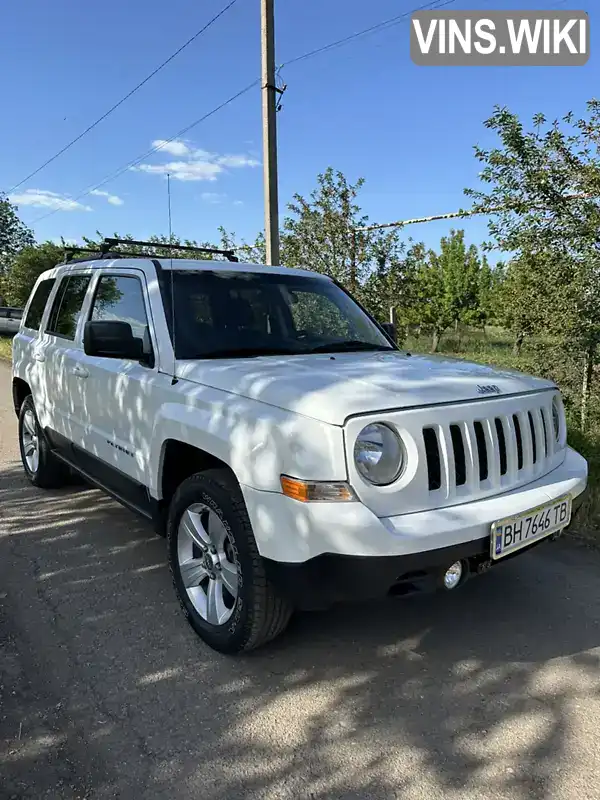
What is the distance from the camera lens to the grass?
60.5 ft

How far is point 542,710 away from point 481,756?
1.41ft

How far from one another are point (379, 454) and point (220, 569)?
1.07 meters

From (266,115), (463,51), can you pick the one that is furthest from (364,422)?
(266,115)

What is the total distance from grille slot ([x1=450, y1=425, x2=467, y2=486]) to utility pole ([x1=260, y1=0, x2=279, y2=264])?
684 centimetres

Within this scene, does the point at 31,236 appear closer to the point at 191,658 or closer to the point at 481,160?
the point at 481,160

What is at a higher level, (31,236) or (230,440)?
(31,236)

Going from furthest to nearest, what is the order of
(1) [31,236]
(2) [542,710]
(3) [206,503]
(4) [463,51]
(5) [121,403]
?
(1) [31,236] < (4) [463,51] < (5) [121,403] < (3) [206,503] < (2) [542,710]

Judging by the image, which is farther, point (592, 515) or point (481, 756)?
point (592, 515)

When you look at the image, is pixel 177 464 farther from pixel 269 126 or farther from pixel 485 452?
pixel 269 126

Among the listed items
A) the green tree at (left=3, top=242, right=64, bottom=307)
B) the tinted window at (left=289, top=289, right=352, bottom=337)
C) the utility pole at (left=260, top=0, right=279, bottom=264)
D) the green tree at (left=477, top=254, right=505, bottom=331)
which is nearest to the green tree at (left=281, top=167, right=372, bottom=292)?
the utility pole at (left=260, top=0, right=279, bottom=264)

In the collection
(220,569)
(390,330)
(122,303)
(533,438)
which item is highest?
(122,303)

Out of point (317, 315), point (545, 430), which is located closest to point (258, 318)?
point (317, 315)

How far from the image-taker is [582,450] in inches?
237

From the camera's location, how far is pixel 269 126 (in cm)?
895
